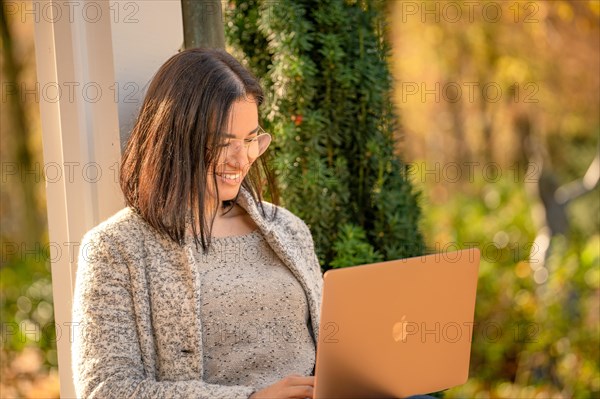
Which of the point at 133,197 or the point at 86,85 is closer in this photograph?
the point at 133,197

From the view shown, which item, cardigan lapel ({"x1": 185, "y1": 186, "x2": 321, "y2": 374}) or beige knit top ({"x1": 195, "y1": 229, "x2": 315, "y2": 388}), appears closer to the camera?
beige knit top ({"x1": 195, "y1": 229, "x2": 315, "y2": 388})

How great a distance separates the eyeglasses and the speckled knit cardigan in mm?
232

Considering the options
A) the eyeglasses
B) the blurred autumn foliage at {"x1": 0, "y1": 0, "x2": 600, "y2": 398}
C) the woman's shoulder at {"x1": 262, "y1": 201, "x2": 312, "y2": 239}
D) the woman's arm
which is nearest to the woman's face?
the eyeglasses

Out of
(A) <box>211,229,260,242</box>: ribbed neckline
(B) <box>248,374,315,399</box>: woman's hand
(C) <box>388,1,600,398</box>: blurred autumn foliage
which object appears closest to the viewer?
(B) <box>248,374,315,399</box>: woman's hand

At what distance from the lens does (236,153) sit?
2.12 metres

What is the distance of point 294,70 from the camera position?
2623 mm

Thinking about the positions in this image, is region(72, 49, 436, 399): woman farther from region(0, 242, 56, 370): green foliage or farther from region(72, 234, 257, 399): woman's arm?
region(0, 242, 56, 370): green foliage

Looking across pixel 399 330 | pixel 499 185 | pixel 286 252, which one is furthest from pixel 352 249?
pixel 499 185

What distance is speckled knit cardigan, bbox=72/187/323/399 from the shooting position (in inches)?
76.0

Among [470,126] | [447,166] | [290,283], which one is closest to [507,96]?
[470,126]

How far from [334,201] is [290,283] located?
531mm

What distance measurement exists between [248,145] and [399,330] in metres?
0.61

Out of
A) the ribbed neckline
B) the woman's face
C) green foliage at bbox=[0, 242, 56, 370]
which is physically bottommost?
green foliage at bbox=[0, 242, 56, 370]

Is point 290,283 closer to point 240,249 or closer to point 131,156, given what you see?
point 240,249
